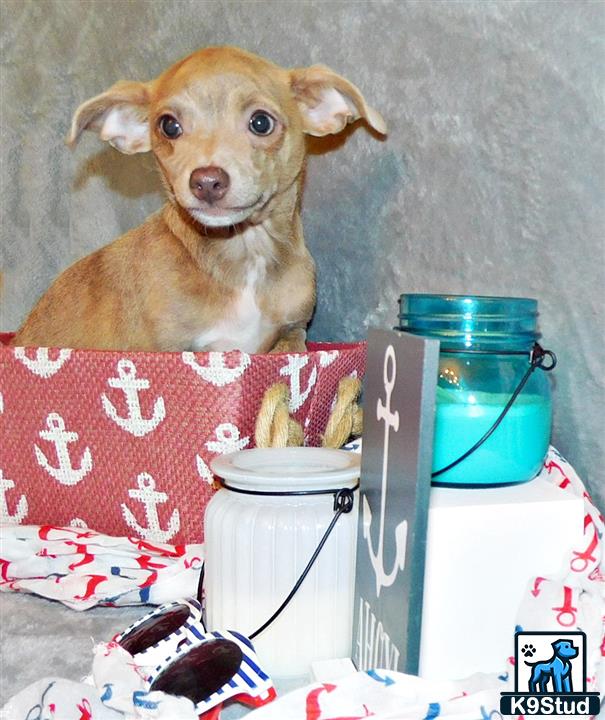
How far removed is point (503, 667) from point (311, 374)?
54cm

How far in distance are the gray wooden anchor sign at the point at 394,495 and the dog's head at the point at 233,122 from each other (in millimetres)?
537

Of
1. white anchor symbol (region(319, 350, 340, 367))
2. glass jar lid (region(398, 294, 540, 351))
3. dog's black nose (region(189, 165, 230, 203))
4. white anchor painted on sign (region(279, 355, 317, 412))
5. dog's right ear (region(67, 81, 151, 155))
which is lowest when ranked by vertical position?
white anchor painted on sign (region(279, 355, 317, 412))

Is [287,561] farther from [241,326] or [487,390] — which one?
[241,326]

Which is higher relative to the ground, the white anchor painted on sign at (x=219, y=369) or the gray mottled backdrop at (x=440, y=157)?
the gray mottled backdrop at (x=440, y=157)

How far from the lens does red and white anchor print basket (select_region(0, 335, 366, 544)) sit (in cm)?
121

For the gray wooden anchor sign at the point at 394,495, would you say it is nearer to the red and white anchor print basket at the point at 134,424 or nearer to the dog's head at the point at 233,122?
the red and white anchor print basket at the point at 134,424

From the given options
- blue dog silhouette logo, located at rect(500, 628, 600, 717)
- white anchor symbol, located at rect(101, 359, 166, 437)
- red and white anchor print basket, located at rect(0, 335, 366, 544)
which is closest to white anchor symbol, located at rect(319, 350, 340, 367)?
red and white anchor print basket, located at rect(0, 335, 366, 544)

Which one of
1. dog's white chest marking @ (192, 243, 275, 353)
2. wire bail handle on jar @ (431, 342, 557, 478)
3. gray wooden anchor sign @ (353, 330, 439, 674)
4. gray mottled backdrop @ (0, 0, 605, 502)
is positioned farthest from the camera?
dog's white chest marking @ (192, 243, 275, 353)

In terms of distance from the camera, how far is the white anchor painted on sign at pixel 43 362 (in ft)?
4.21

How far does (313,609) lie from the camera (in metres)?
0.95

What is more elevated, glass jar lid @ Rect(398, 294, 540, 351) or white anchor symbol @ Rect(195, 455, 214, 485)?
glass jar lid @ Rect(398, 294, 540, 351)

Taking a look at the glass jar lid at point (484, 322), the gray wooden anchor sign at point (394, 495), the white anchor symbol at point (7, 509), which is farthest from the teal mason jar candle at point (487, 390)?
the white anchor symbol at point (7, 509)

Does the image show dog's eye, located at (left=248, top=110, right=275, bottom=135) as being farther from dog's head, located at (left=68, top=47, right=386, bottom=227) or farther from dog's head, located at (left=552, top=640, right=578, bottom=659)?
dog's head, located at (left=552, top=640, right=578, bottom=659)

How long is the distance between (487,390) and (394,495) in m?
0.23
